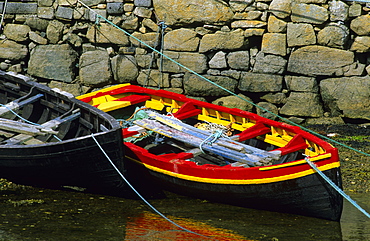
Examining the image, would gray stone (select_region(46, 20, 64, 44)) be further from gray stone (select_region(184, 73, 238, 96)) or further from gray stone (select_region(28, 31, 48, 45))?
gray stone (select_region(184, 73, 238, 96))

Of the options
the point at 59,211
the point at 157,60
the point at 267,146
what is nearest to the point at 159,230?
the point at 59,211

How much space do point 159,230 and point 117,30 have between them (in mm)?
4559

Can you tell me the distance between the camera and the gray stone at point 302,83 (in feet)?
28.4

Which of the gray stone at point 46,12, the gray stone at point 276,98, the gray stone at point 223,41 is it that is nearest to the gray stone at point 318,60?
the gray stone at point 276,98

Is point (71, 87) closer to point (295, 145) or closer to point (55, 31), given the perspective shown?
point (55, 31)

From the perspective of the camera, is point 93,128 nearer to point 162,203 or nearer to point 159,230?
point 162,203

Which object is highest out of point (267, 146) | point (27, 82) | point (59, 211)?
point (27, 82)

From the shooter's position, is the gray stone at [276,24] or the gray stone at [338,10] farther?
the gray stone at [276,24]

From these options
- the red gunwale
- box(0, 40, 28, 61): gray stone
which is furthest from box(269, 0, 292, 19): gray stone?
box(0, 40, 28, 61): gray stone

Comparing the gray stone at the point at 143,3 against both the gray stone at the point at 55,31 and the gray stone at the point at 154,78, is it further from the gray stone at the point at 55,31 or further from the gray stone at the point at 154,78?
the gray stone at the point at 55,31

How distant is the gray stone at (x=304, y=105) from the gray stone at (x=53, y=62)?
3.85 meters

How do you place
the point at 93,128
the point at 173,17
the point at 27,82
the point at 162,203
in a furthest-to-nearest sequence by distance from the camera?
the point at 173,17, the point at 27,82, the point at 93,128, the point at 162,203

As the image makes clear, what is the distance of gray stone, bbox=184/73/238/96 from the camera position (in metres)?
8.93

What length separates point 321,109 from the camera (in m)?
8.84
